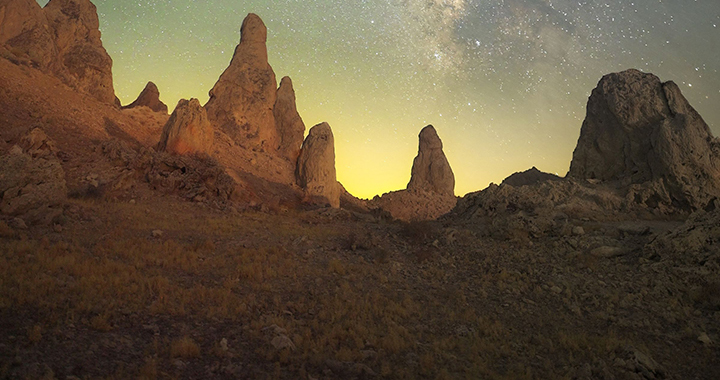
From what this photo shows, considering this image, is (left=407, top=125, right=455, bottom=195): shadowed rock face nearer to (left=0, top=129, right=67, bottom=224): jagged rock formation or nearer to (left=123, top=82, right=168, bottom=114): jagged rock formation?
(left=123, top=82, right=168, bottom=114): jagged rock formation

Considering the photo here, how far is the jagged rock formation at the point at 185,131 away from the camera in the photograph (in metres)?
27.2

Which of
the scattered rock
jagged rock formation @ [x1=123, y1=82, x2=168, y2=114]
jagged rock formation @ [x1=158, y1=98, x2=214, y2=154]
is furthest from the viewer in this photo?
jagged rock formation @ [x1=123, y1=82, x2=168, y2=114]

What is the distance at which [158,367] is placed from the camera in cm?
539

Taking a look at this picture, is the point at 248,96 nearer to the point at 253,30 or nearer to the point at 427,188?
the point at 253,30

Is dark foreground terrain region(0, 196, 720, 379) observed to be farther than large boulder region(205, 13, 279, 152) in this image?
No

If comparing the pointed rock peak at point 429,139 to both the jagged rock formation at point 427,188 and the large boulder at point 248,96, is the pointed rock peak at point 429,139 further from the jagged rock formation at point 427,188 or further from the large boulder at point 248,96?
the large boulder at point 248,96

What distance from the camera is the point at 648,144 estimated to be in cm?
1823

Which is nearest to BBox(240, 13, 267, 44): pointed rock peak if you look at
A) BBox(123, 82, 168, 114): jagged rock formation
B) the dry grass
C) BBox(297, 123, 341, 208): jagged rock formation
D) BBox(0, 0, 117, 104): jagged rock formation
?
BBox(123, 82, 168, 114): jagged rock formation

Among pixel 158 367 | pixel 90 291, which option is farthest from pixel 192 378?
pixel 90 291

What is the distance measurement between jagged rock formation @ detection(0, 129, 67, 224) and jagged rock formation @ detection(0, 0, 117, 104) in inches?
928

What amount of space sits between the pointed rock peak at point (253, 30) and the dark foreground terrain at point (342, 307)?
148ft

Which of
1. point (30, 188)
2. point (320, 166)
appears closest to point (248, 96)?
point (320, 166)

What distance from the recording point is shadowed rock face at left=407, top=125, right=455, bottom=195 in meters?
59.9

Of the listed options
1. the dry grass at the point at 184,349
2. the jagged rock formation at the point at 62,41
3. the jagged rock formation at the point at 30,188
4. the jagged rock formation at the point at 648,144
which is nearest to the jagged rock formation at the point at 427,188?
the jagged rock formation at the point at 648,144
